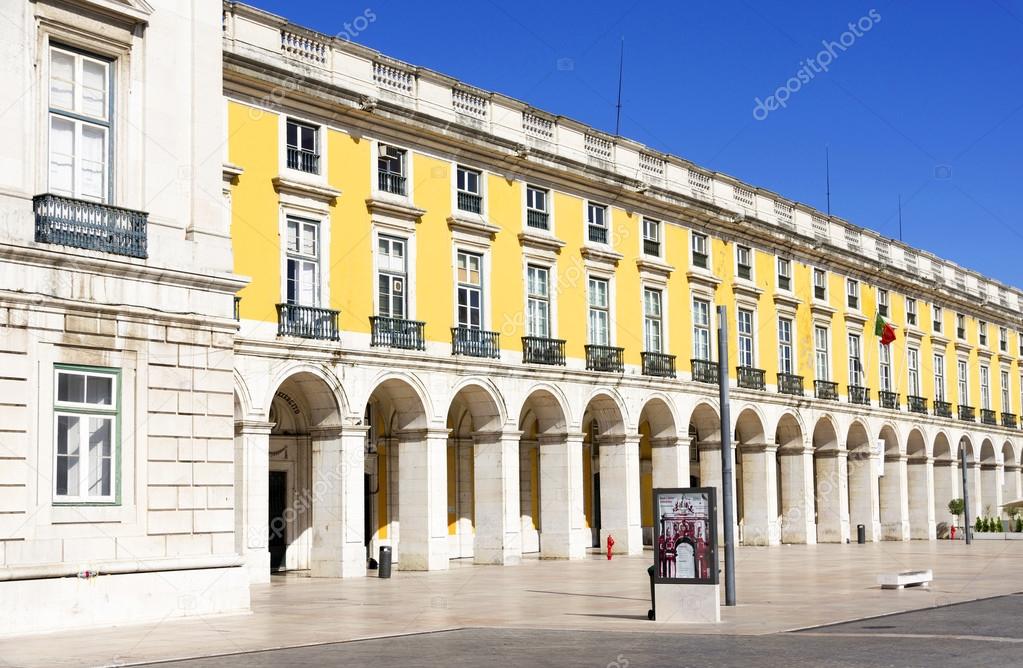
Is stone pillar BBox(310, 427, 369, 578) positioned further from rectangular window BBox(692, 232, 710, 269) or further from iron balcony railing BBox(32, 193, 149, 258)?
rectangular window BBox(692, 232, 710, 269)

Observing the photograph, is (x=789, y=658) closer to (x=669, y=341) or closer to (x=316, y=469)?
(x=316, y=469)

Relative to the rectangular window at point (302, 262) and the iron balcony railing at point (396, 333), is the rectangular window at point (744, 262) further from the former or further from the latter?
the rectangular window at point (302, 262)

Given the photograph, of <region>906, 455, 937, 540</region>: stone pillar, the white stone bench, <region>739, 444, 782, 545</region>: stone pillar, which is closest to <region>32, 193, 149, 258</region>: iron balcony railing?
the white stone bench

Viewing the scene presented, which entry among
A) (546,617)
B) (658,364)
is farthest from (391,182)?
(546,617)

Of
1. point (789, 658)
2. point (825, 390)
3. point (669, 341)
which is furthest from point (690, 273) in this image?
point (789, 658)

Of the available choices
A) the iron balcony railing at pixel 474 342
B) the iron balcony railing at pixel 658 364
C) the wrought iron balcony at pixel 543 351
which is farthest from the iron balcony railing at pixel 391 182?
the iron balcony railing at pixel 658 364

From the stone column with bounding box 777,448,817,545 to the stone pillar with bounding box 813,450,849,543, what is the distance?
2.07 metres

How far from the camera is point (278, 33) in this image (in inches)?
1176

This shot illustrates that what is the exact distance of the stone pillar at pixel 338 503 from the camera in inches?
1211

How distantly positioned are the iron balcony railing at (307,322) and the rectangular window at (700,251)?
16751 millimetres

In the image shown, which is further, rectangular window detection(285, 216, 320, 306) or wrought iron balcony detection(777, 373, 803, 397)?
wrought iron balcony detection(777, 373, 803, 397)

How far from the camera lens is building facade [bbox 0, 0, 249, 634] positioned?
17.2 metres

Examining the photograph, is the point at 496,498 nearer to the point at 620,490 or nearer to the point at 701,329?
the point at 620,490

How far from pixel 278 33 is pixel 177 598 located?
1527 centimetres
